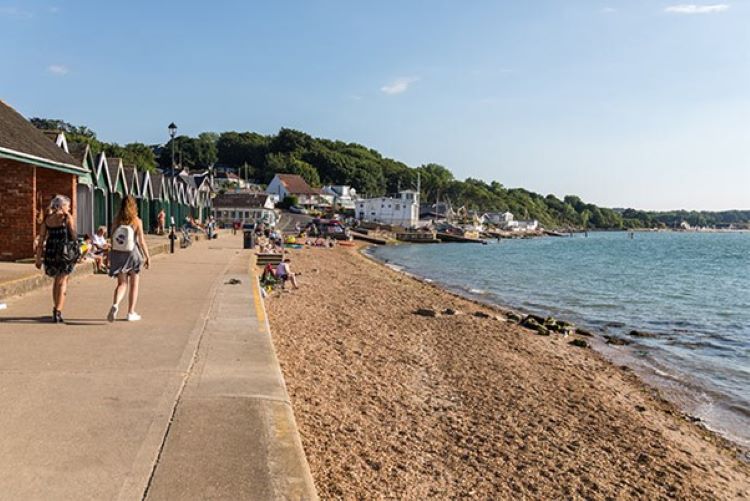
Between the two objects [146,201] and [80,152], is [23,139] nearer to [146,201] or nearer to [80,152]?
[80,152]

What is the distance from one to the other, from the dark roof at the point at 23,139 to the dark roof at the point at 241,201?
60125 millimetres

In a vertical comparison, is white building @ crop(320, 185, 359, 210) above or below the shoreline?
above

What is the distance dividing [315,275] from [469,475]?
2022 cm

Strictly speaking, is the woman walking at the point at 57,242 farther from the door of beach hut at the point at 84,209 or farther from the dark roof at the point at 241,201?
the dark roof at the point at 241,201

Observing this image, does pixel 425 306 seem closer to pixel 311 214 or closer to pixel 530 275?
pixel 530 275

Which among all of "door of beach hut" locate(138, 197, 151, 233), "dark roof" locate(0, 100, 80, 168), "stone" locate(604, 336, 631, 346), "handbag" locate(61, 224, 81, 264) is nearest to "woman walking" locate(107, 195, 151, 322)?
"handbag" locate(61, 224, 81, 264)

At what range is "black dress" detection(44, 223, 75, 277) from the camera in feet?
25.3

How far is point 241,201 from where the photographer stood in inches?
3012

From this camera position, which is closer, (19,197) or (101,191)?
(19,197)

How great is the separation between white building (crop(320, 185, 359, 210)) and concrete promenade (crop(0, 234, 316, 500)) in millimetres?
119152

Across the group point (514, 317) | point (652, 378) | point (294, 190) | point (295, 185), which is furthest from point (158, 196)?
point (295, 185)

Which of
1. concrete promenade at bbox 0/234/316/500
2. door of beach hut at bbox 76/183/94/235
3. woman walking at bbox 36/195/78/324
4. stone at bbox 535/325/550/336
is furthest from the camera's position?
door of beach hut at bbox 76/183/94/235

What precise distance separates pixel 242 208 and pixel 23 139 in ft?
206

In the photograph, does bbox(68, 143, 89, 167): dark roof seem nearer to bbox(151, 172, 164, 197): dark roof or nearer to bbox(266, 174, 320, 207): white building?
bbox(151, 172, 164, 197): dark roof
